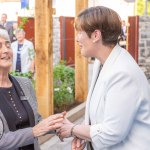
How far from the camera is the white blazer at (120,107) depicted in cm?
249

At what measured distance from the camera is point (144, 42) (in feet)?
47.9

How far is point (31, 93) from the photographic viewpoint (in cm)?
324

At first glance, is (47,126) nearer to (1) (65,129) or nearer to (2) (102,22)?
(1) (65,129)

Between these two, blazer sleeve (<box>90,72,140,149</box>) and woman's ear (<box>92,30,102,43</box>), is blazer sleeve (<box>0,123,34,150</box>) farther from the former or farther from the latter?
woman's ear (<box>92,30,102,43</box>)

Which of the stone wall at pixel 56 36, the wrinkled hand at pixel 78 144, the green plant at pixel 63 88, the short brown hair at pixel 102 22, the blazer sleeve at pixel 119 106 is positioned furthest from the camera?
the stone wall at pixel 56 36

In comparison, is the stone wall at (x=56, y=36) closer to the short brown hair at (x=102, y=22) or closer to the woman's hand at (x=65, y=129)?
the woman's hand at (x=65, y=129)

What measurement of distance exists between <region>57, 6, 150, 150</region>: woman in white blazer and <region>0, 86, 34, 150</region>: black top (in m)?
0.38

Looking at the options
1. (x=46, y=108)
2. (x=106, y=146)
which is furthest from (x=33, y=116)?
(x=46, y=108)

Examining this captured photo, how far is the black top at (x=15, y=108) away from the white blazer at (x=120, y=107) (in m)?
0.56

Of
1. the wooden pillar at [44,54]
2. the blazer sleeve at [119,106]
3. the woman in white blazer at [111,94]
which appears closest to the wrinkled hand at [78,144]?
the woman in white blazer at [111,94]

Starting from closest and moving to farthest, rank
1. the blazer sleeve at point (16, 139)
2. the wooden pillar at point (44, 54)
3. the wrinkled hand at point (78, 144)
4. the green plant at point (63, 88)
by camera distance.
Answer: the blazer sleeve at point (16, 139), the wrinkled hand at point (78, 144), the wooden pillar at point (44, 54), the green plant at point (63, 88)

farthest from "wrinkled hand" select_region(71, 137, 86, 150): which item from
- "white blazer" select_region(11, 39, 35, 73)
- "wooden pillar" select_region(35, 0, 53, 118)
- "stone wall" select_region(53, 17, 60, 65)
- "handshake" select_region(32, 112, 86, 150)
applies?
"stone wall" select_region(53, 17, 60, 65)

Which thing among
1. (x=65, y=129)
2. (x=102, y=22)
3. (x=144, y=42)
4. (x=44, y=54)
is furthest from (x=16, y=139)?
(x=144, y=42)

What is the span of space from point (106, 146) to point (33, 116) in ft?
2.23
